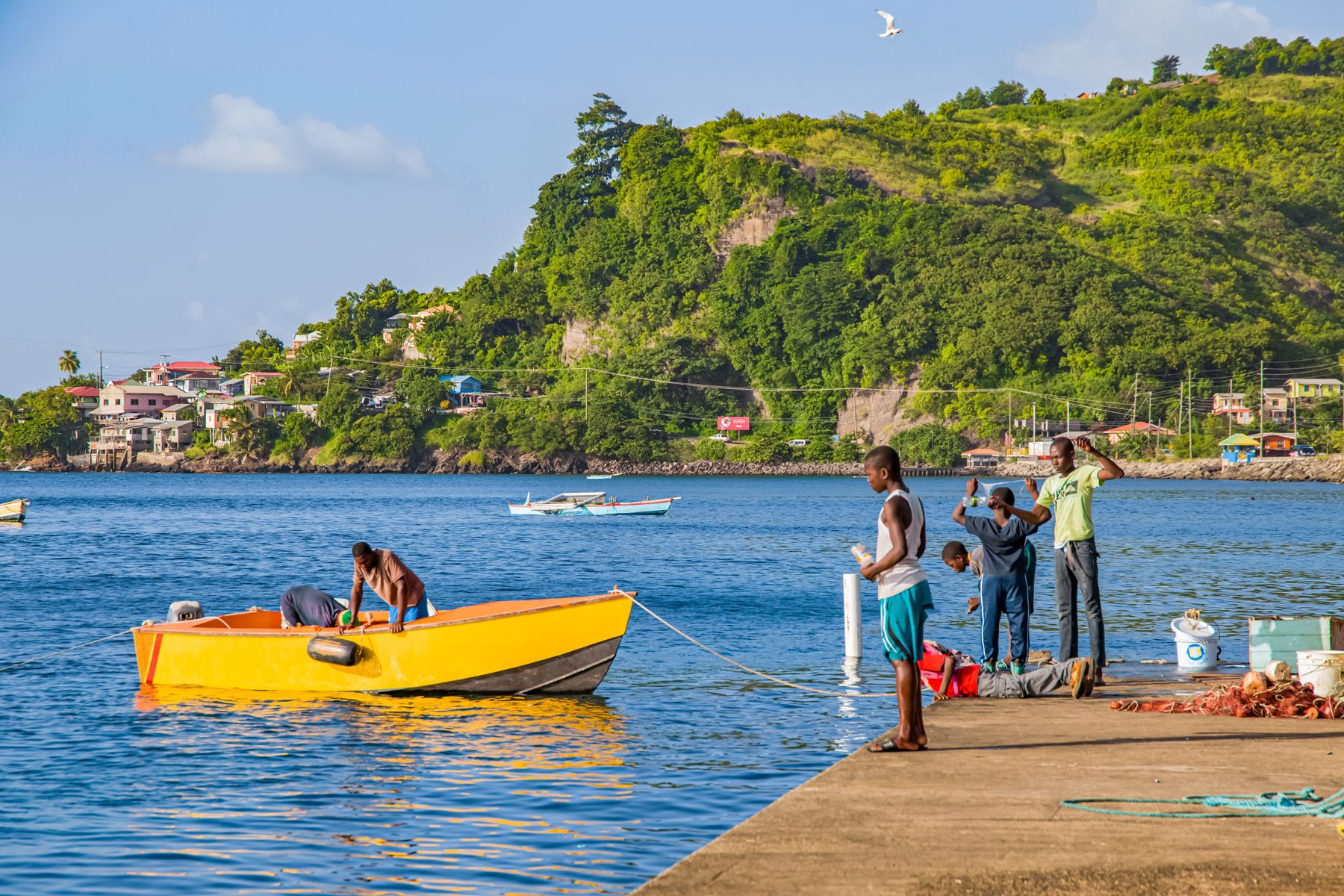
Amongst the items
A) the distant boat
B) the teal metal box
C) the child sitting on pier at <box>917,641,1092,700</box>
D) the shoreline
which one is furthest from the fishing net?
the shoreline

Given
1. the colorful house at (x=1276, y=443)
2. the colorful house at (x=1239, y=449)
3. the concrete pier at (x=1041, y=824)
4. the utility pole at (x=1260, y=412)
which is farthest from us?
the utility pole at (x=1260, y=412)

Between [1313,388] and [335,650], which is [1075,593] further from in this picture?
[1313,388]

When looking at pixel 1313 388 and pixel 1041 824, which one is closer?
pixel 1041 824

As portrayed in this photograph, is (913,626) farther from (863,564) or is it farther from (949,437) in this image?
(949,437)

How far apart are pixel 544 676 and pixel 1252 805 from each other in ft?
28.1

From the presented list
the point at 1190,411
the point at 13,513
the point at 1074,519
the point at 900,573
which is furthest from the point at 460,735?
the point at 1190,411

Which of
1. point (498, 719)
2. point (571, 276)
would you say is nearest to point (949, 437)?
point (571, 276)

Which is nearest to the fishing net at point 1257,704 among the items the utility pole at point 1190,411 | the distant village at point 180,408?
the utility pole at point 1190,411

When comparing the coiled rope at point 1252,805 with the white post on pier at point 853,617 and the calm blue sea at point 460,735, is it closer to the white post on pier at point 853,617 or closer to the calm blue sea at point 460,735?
the calm blue sea at point 460,735

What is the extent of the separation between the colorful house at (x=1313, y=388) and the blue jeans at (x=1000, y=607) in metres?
143

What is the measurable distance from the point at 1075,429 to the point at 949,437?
1324 cm

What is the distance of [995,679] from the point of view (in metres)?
11.2

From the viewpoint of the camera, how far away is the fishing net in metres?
9.87

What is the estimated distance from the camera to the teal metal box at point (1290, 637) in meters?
11.6
